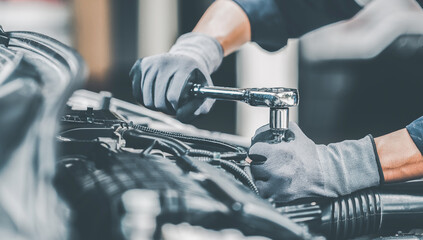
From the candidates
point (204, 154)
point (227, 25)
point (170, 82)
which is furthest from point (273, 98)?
point (227, 25)

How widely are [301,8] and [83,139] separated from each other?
755 millimetres

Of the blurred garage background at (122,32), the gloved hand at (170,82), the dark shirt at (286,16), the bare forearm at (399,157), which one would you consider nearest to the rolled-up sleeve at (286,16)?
the dark shirt at (286,16)

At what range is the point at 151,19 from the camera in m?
3.19

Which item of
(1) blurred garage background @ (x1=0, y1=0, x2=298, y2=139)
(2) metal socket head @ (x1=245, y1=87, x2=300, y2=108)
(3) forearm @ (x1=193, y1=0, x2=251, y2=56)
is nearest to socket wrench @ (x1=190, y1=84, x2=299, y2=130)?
(2) metal socket head @ (x1=245, y1=87, x2=300, y2=108)

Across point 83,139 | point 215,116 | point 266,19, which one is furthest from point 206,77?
point 215,116

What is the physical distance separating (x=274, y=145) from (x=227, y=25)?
53cm

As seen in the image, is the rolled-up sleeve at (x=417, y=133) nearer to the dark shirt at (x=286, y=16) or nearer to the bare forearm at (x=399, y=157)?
the bare forearm at (x=399, y=157)

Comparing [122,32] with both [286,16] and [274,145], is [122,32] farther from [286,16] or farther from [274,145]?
[274,145]

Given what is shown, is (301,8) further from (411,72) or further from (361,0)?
(411,72)

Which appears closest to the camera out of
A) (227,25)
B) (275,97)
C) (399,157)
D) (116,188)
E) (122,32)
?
(116,188)

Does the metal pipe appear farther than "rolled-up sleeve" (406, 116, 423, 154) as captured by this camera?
No

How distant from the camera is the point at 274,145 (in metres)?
0.65

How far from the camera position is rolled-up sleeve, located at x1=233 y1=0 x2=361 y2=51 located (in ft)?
3.78

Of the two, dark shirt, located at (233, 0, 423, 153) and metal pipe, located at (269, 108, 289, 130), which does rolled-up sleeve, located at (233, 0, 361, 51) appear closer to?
dark shirt, located at (233, 0, 423, 153)
